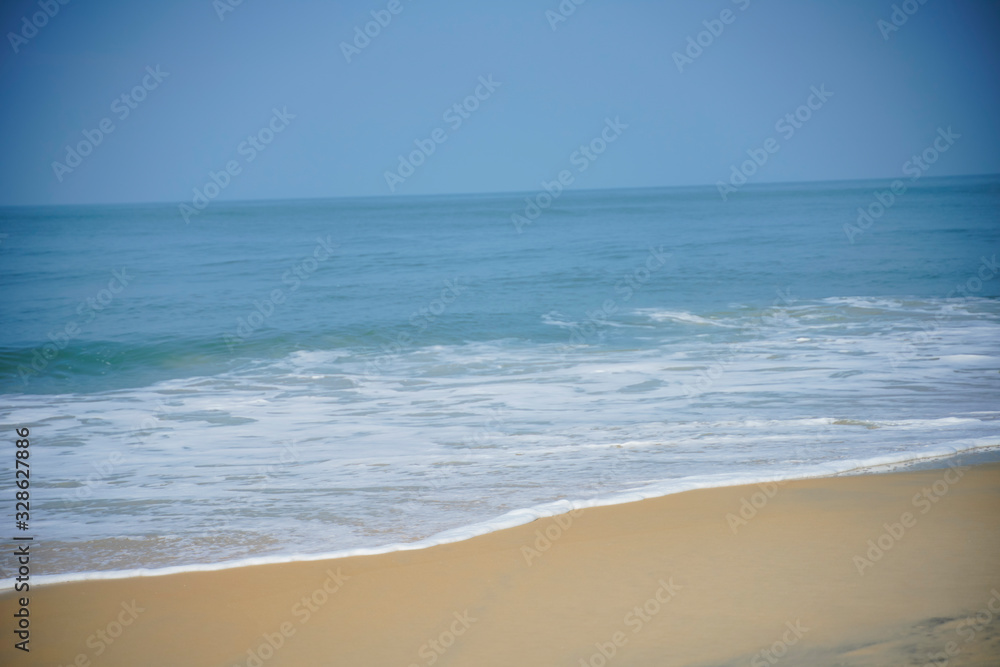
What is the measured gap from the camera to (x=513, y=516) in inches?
221

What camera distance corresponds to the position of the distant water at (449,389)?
243 inches

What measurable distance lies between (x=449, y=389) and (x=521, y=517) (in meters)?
5.66

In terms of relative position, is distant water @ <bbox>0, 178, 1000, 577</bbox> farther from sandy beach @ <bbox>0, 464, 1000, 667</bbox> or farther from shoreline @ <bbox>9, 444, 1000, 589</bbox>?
sandy beach @ <bbox>0, 464, 1000, 667</bbox>

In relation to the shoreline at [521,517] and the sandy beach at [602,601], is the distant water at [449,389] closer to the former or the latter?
the shoreline at [521,517]

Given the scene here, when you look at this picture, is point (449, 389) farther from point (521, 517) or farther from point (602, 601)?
point (602, 601)

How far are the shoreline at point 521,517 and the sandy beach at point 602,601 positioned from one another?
9 cm

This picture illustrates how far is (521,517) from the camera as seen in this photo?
5.60m

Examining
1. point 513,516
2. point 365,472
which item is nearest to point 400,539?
point 513,516

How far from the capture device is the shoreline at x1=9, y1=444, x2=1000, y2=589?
4871mm

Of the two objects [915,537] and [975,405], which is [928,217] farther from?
[915,537]

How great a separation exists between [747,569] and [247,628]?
9.34 feet

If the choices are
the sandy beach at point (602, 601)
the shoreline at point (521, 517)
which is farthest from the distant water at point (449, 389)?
the sandy beach at point (602, 601)

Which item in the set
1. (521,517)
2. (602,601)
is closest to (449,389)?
(521,517)

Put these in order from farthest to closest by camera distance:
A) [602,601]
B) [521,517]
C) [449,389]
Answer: [449,389] → [521,517] → [602,601]
